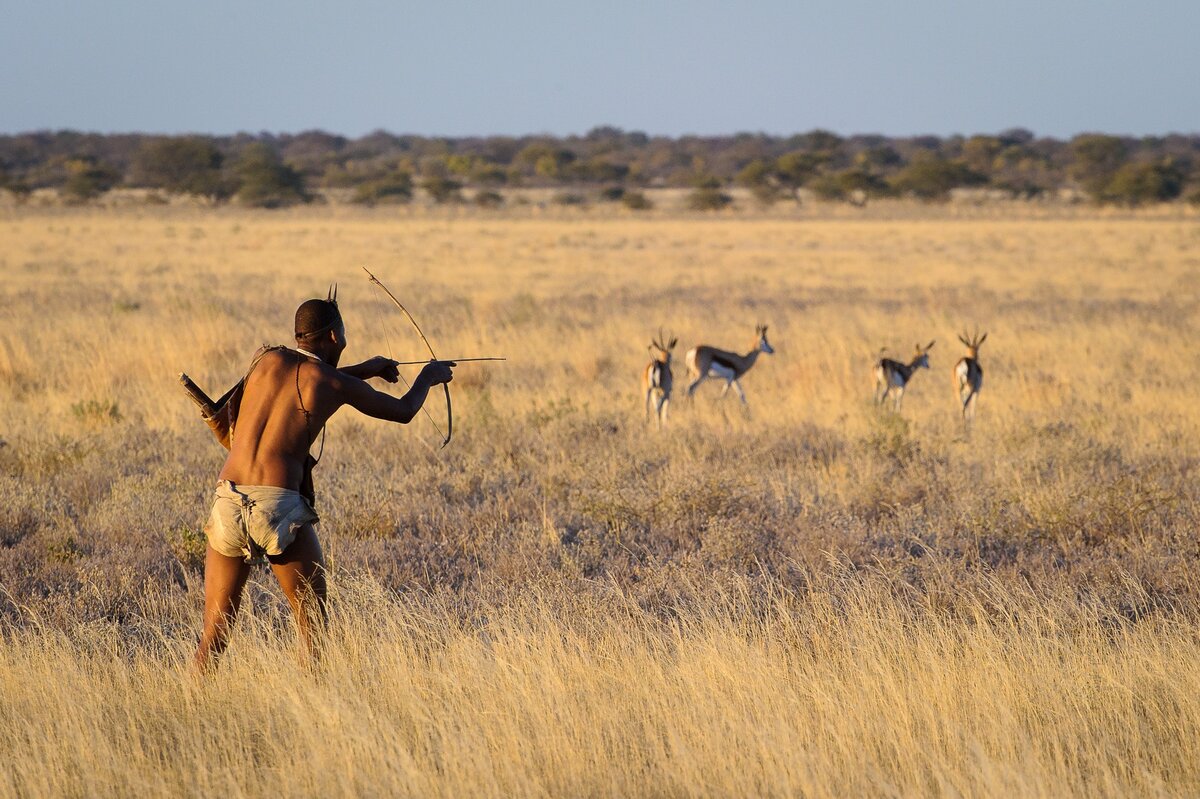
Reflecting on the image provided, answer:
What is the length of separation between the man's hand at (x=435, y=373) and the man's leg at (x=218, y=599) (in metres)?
1.02

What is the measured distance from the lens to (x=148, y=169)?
81188mm

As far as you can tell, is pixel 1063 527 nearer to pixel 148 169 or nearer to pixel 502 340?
pixel 502 340

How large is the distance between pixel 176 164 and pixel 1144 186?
60.9 metres

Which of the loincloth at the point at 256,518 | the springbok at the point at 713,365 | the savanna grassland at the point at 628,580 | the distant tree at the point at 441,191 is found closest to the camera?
the savanna grassland at the point at 628,580

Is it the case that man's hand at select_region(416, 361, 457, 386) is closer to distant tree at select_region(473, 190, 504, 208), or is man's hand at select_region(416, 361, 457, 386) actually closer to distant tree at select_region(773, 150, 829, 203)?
distant tree at select_region(473, 190, 504, 208)

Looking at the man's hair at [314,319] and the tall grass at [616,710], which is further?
the man's hair at [314,319]

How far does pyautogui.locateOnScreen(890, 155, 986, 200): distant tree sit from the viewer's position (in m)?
73.3

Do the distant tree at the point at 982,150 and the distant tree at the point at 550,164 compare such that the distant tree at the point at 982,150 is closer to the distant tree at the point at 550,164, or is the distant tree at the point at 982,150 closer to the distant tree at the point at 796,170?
the distant tree at the point at 796,170

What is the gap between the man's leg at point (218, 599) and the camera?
4.68 metres

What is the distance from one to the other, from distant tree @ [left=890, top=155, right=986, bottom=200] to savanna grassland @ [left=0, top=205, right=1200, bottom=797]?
58.7 meters

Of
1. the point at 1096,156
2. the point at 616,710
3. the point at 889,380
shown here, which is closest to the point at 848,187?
the point at 1096,156

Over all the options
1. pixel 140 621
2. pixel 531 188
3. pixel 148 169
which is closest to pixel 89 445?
pixel 140 621

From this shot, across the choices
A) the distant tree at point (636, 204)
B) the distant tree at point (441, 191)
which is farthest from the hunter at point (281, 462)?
the distant tree at point (441, 191)

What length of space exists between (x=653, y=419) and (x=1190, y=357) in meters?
7.95
